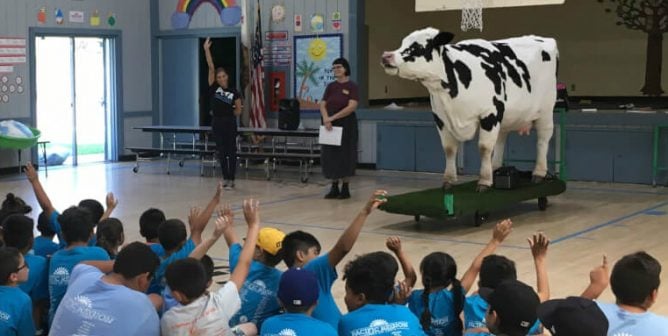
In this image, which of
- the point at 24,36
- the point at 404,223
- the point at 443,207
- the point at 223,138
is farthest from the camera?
the point at 24,36

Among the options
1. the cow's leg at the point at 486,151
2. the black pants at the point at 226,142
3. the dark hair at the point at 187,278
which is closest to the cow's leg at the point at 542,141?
the cow's leg at the point at 486,151

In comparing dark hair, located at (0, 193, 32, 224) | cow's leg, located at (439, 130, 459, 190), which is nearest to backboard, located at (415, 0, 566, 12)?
cow's leg, located at (439, 130, 459, 190)

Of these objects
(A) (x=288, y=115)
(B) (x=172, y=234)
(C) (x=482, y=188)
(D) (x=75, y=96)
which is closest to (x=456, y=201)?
(C) (x=482, y=188)

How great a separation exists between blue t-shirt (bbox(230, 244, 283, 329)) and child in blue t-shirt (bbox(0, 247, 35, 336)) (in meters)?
0.94

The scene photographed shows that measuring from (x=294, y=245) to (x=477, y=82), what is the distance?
5.64 m

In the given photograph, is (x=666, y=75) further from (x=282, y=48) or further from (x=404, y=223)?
(x=404, y=223)

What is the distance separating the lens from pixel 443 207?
29.6ft

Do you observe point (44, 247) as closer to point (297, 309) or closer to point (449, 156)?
point (297, 309)

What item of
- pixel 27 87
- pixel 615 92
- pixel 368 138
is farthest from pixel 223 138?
pixel 615 92

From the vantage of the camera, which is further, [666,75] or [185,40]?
[666,75]

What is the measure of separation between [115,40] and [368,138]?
498cm

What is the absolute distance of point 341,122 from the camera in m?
11.6

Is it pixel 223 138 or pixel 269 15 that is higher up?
pixel 269 15

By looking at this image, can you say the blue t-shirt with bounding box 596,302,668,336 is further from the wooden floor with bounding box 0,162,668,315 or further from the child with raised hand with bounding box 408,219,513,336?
the wooden floor with bounding box 0,162,668,315
